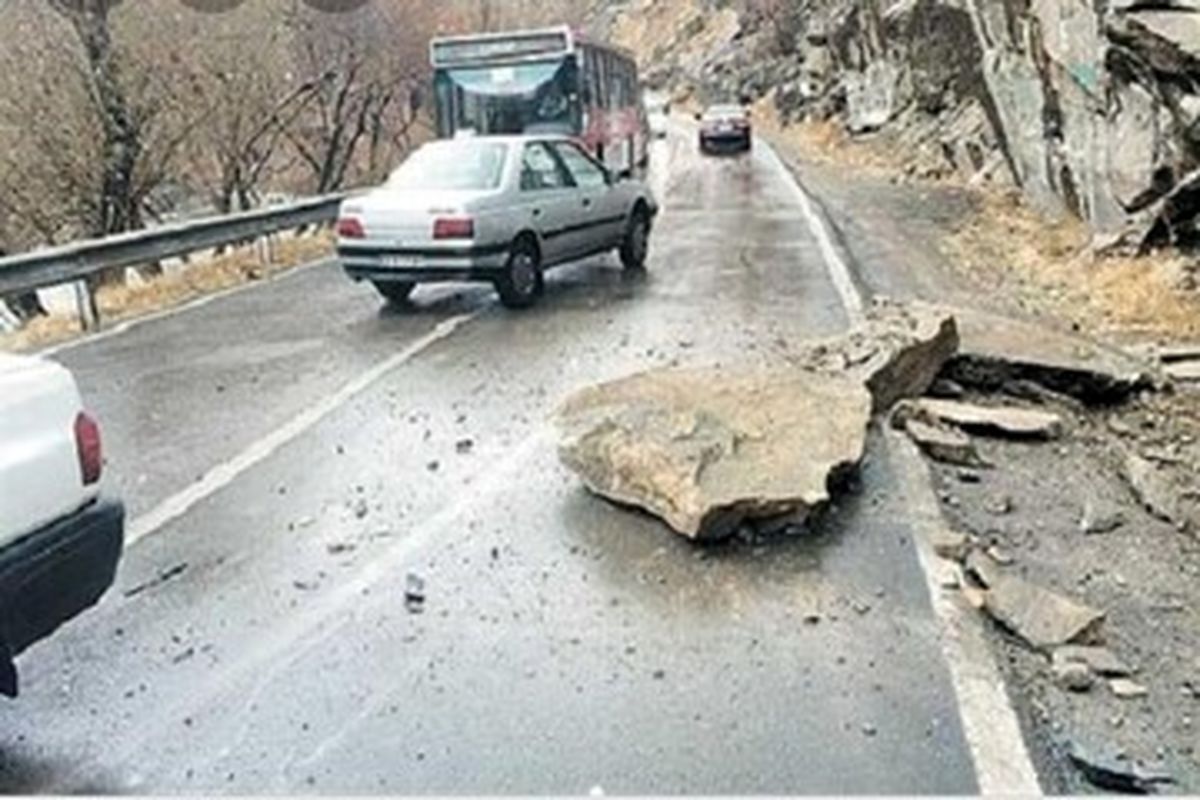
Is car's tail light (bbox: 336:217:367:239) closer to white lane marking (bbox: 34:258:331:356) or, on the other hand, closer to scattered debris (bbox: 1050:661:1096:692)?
white lane marking (bbox: 34:258:331:356)

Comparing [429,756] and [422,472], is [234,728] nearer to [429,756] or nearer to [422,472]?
[429,756]

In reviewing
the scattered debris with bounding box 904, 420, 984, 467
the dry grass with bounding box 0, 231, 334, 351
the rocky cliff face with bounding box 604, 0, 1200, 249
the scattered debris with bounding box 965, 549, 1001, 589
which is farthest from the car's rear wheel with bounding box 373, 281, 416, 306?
the scattered debris with bounding box 965, 549, 1001, 589

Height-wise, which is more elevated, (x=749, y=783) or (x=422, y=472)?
(x=749, y=783)

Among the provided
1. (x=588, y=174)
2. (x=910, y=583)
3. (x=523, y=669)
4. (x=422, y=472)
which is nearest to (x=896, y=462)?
(x=910, y=583)

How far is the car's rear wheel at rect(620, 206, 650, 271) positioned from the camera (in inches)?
635

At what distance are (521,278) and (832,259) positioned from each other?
4.54 meters

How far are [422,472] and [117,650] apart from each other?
8.57 feet

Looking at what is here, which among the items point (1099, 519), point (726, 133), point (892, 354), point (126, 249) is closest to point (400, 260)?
point (126, 249)

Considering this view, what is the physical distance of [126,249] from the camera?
44.6ft

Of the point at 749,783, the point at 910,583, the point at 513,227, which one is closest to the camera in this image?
the point at 749,783

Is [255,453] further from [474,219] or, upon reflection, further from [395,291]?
[395,291]

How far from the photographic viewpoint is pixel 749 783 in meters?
4.15

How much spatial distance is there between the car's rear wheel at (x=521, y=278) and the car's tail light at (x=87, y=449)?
8.84m

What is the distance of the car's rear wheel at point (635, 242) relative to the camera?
16.1 m
